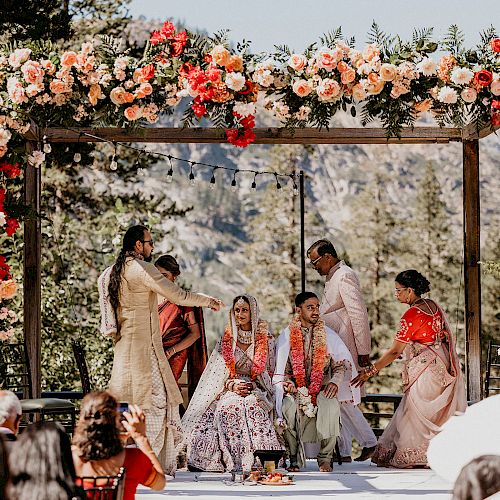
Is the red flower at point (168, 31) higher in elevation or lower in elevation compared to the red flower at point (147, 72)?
higher

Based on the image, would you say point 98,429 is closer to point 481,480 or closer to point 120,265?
point 481,480

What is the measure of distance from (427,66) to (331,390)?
253cm

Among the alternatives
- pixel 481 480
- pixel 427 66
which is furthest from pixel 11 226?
pixel 481 480

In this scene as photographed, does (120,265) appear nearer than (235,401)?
Yes

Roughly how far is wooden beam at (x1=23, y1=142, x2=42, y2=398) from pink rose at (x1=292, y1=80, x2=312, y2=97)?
8.03 ft

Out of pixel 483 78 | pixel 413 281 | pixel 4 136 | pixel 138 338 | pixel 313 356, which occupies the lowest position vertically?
pixel 313 356

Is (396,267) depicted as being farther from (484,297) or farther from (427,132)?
(427,132)

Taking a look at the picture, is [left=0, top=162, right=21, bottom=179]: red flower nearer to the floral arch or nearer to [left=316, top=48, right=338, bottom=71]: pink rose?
the floral arch

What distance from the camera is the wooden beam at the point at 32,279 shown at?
9664 mm

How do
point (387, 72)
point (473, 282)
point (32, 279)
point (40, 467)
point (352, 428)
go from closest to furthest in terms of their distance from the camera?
point (40, 467), point (387, 72), point (352, 428), point (32, 279), point (473, 282)

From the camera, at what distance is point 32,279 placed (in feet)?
32.3

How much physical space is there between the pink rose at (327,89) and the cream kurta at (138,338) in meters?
1.69

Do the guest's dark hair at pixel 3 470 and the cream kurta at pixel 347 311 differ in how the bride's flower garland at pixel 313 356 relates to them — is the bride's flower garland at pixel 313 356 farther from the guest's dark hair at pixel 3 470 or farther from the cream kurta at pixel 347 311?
→ the guest's dark hair at pixel 3 470

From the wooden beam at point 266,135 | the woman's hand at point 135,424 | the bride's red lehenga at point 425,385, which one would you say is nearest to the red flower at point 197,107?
the wooden beam at point 266,135
